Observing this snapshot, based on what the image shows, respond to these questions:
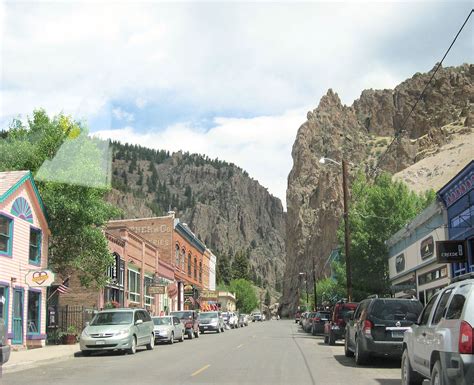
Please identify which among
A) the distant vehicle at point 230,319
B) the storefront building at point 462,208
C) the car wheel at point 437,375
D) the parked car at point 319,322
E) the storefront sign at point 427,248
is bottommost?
the distant vehicle at point 230,319

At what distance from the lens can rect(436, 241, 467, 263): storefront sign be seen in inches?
944

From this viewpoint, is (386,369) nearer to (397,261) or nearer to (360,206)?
(397,261)

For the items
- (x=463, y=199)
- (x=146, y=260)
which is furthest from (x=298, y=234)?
(x=463, y=199)

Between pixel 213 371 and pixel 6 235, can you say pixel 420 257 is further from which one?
pixel 6 235

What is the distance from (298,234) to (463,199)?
12377cm

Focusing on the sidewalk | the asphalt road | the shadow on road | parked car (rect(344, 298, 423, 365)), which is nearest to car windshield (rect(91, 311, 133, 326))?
the sidewalk

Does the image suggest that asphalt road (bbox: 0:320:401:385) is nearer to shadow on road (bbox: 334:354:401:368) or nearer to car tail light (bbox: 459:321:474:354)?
shadow on road (bbox: 334:354:401:368)

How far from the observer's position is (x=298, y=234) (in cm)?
14850

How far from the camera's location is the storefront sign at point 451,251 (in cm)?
2398

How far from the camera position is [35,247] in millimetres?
26859

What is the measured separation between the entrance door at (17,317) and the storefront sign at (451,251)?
16.6 meters

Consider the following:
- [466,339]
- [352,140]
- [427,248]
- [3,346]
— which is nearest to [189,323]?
[427,248]

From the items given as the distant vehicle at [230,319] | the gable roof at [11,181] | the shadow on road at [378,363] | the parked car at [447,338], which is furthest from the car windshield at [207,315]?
the parked car at [447,338]

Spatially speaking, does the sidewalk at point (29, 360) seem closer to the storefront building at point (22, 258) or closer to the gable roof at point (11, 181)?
the storefront building at point (22, 258)
